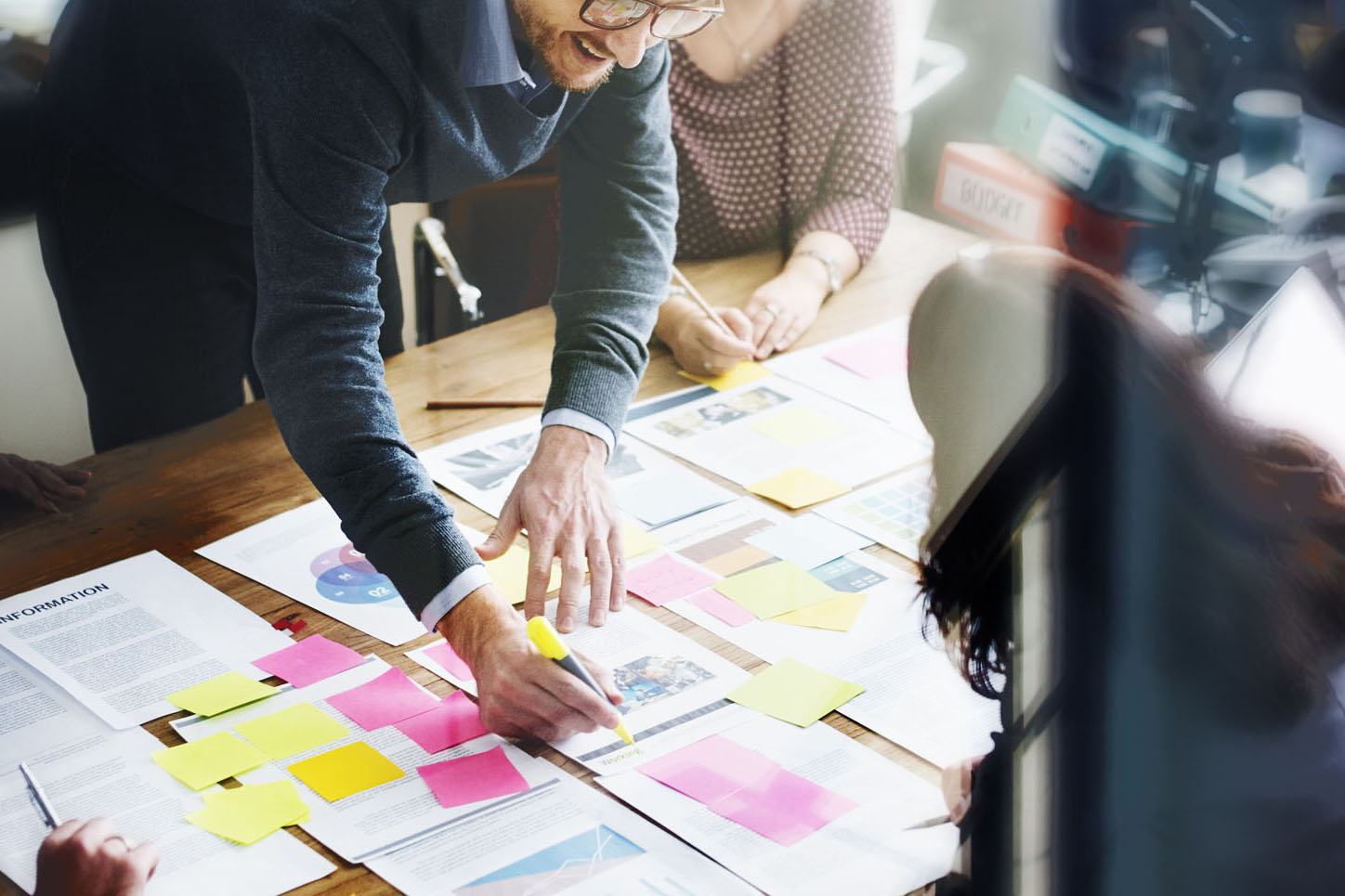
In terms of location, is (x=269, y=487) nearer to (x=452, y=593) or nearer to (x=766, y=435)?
(x=452, y=593)

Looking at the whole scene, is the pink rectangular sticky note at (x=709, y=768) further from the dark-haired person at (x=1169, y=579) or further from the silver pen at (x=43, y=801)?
the silver pen at (x=43, y=801)

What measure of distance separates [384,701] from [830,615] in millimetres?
379

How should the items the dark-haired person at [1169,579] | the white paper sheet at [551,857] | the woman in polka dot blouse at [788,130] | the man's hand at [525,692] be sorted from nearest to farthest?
the dark-haired person at [1169,579], the white paper sheet at [551,857], the man's hand at [525,692], the woman in polka dot blouse at [788,130]

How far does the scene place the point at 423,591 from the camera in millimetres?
991

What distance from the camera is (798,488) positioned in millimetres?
1293

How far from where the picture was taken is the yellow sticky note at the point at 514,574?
113 centimetres

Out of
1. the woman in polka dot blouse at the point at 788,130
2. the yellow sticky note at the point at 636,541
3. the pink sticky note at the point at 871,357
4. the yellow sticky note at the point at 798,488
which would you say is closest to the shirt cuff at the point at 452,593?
the yellow sticky note at the point at 636,541

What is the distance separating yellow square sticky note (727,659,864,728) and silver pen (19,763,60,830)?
0.48 meters

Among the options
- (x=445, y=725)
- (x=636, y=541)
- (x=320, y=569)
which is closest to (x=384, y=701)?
(x=445, y=725)

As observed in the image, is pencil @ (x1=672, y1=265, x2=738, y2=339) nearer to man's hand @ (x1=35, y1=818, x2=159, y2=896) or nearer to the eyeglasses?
the eyeglasses

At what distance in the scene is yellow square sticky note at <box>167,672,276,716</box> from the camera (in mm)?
972

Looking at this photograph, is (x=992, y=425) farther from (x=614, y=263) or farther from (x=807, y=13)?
(x=807, y=13)

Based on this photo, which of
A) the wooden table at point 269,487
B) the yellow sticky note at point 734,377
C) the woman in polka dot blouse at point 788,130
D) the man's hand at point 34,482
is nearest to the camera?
the wooden table at point 269,487

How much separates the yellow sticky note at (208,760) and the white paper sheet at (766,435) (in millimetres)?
564
